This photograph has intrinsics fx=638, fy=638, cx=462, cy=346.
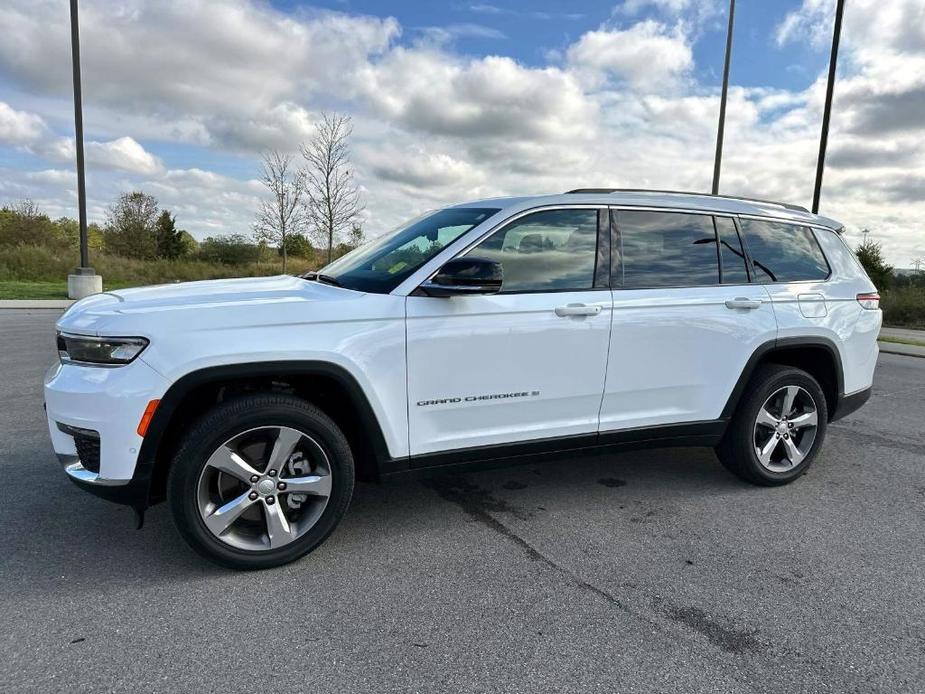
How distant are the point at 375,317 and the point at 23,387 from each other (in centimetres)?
559

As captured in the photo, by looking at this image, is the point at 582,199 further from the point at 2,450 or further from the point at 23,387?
the point at 23,387

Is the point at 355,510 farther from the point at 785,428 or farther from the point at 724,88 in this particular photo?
the point at 724,88

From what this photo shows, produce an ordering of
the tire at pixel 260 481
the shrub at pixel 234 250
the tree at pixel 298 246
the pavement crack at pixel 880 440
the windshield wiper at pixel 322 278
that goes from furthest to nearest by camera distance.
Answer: the shrub at pixel 234 250 < the tree at pixel 298 246 < the pavement crack at pixel 880 440 < the windshield wiper at pixel 322 278 < the tire at pixel 260 481

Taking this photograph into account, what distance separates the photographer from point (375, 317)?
3.05 meters

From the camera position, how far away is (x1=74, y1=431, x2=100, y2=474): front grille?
2.76 metres

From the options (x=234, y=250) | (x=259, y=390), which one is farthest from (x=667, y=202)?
(x=234, y=250)

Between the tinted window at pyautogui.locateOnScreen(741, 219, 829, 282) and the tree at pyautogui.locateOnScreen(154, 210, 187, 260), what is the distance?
4408 cm

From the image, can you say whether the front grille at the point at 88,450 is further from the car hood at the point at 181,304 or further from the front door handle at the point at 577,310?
the front door handle at the point at 577,310

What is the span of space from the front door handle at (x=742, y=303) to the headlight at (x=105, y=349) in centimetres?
323

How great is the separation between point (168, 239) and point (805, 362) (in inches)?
1968

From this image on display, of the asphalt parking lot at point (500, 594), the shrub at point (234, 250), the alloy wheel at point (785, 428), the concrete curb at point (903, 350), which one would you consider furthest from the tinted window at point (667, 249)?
the shrub at point (234, 250)

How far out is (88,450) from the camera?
9.20 ft

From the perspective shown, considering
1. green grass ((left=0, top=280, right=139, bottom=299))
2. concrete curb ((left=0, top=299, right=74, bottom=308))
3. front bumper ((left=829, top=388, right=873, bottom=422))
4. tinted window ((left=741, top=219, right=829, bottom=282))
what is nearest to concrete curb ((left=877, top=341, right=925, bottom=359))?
front bumper ((left=829, top=388, right=873, bottom=422))

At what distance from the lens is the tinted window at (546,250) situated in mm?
3410
